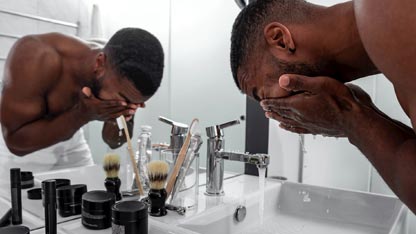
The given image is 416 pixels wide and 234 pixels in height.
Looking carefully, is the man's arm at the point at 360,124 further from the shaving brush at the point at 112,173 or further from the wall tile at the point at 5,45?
the wall tile at the point at 5,45

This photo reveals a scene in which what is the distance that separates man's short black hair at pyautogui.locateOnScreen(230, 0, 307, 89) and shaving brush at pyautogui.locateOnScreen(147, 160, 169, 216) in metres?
0.30

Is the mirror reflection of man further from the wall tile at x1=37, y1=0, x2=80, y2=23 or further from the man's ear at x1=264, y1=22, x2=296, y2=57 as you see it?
the man's ear at x1=264, y1=22, x2=296, y2=57

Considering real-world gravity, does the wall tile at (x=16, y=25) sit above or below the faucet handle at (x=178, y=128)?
above

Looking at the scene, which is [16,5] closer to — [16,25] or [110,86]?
[16,25]

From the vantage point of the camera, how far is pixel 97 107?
2.62 ft

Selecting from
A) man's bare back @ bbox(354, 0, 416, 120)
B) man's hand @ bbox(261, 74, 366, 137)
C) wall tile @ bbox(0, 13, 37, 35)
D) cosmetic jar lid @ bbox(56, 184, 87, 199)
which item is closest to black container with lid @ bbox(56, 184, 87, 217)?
cosmetic jar lid @ bbox(56, 184, 87, 199)

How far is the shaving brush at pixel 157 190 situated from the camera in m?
0.76

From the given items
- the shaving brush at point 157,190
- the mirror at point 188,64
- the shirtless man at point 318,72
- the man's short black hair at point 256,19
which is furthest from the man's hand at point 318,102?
the mirror at point 188,64

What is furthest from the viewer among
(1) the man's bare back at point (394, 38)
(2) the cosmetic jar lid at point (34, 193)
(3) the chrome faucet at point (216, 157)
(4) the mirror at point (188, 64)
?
(3) the chrome faucet at point (216, 157)

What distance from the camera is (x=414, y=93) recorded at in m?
0.43

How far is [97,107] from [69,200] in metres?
0.22

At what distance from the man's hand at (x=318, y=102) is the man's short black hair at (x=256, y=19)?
10 cm

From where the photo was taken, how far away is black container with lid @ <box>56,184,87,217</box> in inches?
27.8

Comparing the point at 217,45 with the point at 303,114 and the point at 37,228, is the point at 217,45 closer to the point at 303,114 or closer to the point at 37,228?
the point at 303,114
